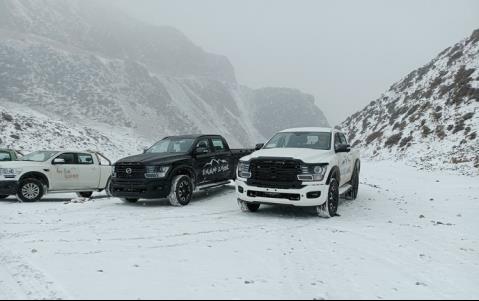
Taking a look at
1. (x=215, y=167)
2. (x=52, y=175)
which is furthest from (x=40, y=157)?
(x=215, y=167)

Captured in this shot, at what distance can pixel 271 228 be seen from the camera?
8406 millimetres

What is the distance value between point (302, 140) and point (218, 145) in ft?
11.5

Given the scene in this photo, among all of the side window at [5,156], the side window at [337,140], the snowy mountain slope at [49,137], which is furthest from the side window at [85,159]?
the snowy mountain slope at [49,137]

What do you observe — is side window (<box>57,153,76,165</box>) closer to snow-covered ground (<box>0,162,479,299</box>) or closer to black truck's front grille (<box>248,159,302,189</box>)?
snow-covered ground (<box>0,162,479,299</box>)

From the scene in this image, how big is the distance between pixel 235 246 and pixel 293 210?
403cm

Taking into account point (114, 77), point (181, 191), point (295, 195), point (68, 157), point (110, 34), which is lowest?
point (181, 191)

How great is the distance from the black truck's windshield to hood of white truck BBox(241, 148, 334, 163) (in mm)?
2972

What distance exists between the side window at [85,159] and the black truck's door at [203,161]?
13.7 feet

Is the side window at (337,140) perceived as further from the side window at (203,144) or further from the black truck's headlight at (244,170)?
the side window at (203,144)

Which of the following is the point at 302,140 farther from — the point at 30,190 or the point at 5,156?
the point at 5,156

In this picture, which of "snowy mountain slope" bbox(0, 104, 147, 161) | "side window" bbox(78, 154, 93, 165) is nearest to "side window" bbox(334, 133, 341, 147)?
"side window" bbox(78, 154, 93, 165)

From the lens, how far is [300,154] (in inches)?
381

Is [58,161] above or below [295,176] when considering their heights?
above

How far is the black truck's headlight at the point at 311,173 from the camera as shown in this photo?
9.20 metres
